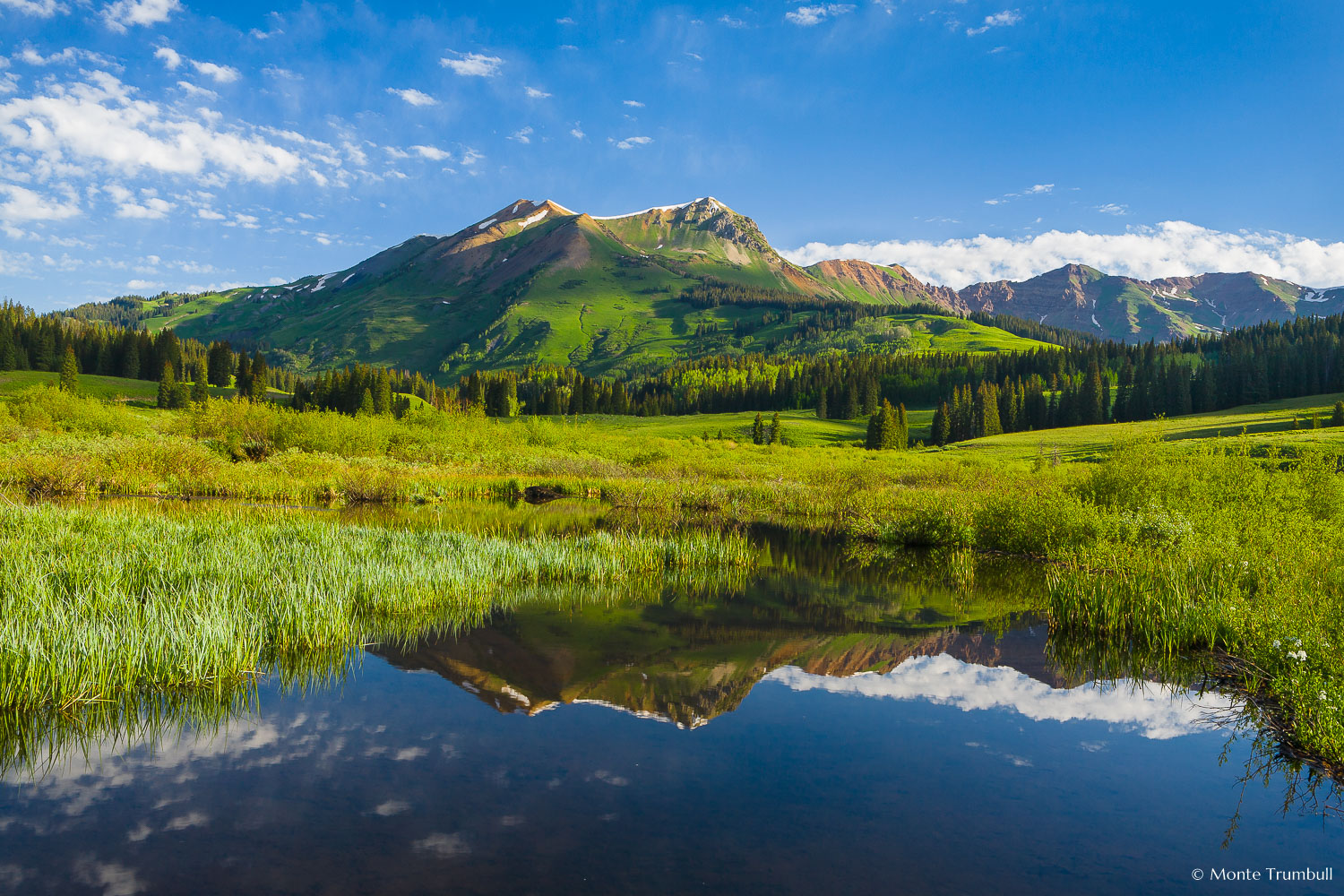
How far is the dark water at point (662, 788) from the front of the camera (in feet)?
24.1

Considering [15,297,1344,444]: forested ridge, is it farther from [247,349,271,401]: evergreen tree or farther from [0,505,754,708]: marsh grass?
[0,505,754,708]: marsh grass

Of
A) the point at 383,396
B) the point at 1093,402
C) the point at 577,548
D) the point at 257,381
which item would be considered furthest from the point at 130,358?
the point at 1093,402

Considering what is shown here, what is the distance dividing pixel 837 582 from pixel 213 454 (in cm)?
4615

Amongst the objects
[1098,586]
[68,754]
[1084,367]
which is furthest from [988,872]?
[1084,367]

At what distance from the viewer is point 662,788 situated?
31.0 ft

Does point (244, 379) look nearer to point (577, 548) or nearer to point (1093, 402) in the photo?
point (577, 548)

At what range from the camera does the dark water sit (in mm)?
7340

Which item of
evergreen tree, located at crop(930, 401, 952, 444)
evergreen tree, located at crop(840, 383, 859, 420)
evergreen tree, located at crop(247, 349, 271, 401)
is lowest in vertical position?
evergreen tree, located at crop(930, 401, 952, 444)

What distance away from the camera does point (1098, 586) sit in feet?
58.2

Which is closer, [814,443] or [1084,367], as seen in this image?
[814,443]

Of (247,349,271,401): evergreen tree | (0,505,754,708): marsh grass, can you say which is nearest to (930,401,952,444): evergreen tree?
(0,505,754,708): marsh grass

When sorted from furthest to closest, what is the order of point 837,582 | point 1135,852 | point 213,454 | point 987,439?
point 987,439
point 213,454
point 837,582
point 1135,852

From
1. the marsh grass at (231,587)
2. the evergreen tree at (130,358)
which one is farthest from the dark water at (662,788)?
the evergreen tree at (130,358)

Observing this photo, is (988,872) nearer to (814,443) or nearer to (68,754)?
(68,754)
